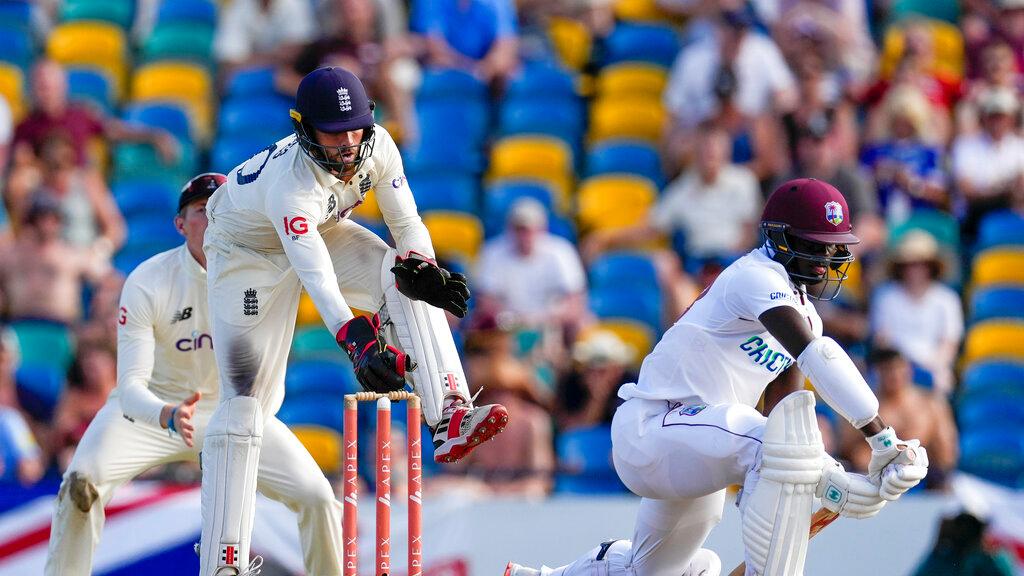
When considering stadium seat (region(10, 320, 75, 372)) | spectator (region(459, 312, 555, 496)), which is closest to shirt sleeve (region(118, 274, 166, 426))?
spectator (region(459, 312, 555, 496))

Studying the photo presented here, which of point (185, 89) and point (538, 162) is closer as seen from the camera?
point (538, 162)

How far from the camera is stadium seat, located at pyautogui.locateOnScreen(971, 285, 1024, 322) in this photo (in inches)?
472

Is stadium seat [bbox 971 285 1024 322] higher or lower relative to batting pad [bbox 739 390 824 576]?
higher

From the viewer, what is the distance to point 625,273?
41.3 ft

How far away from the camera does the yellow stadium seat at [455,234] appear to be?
42.6 feet

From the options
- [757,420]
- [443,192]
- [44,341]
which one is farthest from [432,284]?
[443,192]

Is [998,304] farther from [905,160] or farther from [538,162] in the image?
[538,162]

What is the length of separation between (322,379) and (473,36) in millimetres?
3887

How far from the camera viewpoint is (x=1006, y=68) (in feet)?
42.9

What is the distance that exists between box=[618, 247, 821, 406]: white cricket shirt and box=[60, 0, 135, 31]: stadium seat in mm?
9776

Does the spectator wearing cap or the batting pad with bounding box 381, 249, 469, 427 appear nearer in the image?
the batting pad with bounding box 381, 249, 469, 427

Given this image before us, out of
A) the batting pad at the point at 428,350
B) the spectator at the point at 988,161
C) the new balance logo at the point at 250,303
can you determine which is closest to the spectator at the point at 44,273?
the new balance logo at the point at 250,303

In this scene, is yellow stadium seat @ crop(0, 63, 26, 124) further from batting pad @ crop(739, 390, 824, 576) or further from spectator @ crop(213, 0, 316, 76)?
batting pad @ crop(739, 390, 824, 576)

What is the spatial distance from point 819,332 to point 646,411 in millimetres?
817
